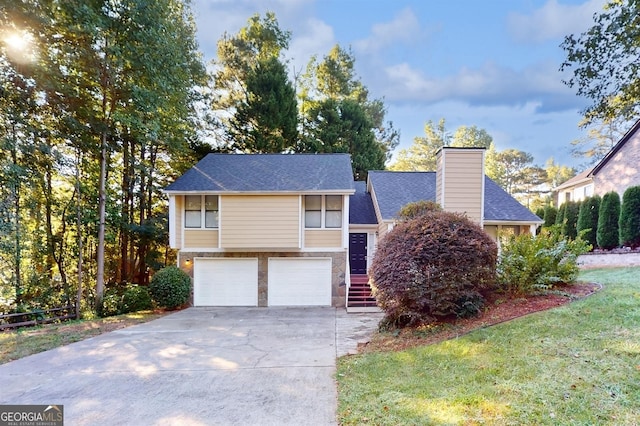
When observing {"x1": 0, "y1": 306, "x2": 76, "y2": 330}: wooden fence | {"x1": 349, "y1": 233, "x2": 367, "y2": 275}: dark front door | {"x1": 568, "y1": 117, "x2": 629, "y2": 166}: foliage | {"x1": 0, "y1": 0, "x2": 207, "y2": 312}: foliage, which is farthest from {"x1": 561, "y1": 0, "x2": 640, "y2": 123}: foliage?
{"x1": 568, "y1": 117, "x2": 629, "y2": 166}: foliage

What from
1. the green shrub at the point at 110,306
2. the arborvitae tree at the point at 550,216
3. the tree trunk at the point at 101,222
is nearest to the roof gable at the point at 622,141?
the arborvitae tree at the point at 550,216

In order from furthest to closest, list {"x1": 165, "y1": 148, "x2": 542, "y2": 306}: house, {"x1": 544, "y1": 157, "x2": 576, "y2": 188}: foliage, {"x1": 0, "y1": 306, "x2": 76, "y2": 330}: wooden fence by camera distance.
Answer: {"x1": 544, "y1": 157, "x2": 576, "y2": 188}: foliage
{"x1": 165, "y1": 148, "x2": 542, "y2": 306}: house
{"x1": 0, "y1": 306, "x2": 76, "y2": 330}: wooden fence

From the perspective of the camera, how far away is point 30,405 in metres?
3.96

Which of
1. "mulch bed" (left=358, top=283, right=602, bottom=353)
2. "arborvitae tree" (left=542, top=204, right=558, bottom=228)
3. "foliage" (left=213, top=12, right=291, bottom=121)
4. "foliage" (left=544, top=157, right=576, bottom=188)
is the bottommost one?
"mulch bed" (left=358, top=283, right=602, bottom=353)

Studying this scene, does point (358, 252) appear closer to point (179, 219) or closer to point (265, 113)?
point (179, 219)

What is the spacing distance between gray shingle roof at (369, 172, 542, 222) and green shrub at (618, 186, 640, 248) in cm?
417

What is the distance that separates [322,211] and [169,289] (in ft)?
19.1

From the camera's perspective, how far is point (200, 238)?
11281mm

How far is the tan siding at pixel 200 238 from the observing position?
11258 millimetres

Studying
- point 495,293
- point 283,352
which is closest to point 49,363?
point 283,352

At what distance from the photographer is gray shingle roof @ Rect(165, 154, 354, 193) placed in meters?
11.0

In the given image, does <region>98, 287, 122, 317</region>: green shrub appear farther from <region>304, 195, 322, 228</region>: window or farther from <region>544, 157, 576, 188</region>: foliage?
<region>544, 157, 576, 188</region>: foliage

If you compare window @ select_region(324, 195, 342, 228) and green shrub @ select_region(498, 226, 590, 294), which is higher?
window @ select_region(324, 195, 342, 228)

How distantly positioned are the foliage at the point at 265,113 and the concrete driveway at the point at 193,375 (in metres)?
12.0
